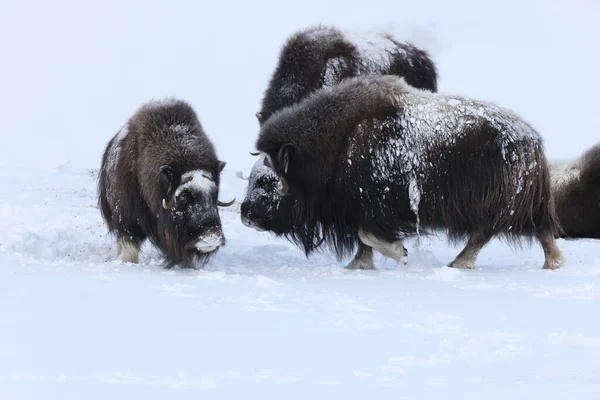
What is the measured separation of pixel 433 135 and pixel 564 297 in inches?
66.6

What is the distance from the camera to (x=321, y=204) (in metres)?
5.81

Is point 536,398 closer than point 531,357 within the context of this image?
Yes

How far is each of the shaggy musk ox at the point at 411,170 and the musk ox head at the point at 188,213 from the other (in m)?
0.57

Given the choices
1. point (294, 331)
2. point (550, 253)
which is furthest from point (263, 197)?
point (294, 331)

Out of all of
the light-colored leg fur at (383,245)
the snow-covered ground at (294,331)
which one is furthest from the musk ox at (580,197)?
the light-colored leg fur at (383,245)

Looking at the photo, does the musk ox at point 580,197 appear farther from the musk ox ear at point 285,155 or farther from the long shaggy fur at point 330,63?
the musk ox ear at point 285,155

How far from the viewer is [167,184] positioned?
18.0 feet

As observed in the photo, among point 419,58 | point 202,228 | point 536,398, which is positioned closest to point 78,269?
point 202,228

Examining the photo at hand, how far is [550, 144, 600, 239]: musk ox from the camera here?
7848 mm

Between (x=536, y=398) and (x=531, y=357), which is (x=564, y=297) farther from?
(x=536, y=398)

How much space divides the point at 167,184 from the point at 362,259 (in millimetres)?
1422

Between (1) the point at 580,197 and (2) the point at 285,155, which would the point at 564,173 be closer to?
(1) the point at 580,197

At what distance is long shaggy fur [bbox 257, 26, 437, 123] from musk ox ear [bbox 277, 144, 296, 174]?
160 cm

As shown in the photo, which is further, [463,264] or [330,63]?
[330,63]
